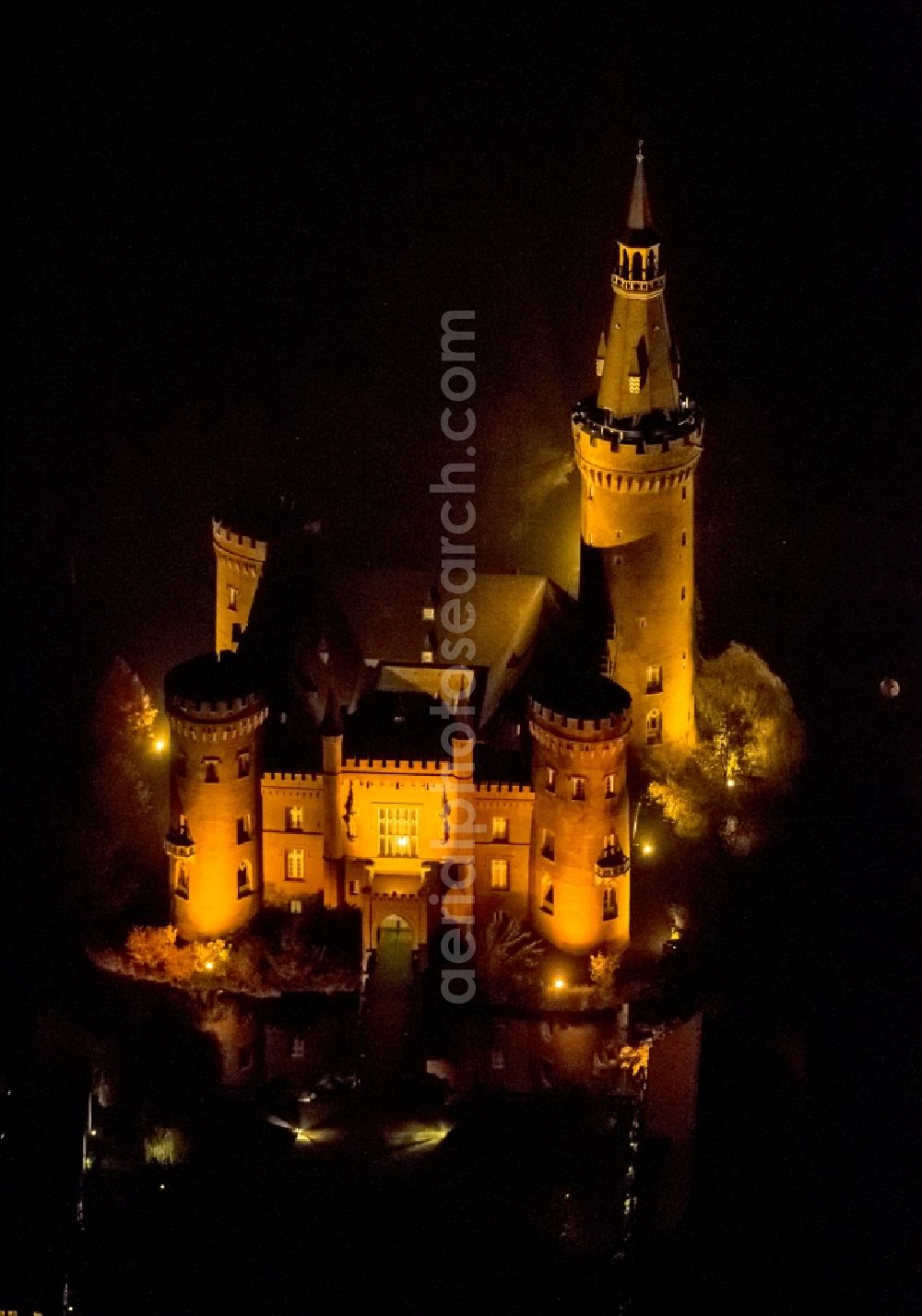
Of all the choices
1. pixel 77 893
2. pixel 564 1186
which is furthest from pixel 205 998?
pixel 564 1186

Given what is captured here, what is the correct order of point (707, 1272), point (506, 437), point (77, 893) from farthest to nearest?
point (506, 437) < point (77, 893) < point (707, 1272)

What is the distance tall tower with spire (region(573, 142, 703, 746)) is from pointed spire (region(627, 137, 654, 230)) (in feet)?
0.15

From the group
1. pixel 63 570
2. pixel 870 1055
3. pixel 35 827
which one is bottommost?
pixel 870 1055

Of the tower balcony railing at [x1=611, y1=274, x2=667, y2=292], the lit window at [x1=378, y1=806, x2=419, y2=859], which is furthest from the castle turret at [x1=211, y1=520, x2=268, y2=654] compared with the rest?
the tower balcony railing at [x1=611, y1=274, x2=667, y2=292]

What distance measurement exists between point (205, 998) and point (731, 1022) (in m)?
18.7

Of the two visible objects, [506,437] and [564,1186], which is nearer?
[564,1186]

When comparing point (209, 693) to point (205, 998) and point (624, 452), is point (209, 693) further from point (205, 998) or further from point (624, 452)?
point (624, 452)

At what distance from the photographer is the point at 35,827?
374 feet

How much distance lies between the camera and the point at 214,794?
351ft

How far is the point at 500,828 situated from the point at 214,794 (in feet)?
34.0

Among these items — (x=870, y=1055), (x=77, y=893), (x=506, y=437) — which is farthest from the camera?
(x=506, y=437)

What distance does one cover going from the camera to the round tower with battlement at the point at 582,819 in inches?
4107

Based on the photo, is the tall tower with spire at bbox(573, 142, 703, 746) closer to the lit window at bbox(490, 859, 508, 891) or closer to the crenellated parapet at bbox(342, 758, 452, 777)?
the crenellated parapet at bbox(342, 758, 452, 777)

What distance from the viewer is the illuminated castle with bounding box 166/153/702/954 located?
10631cm
